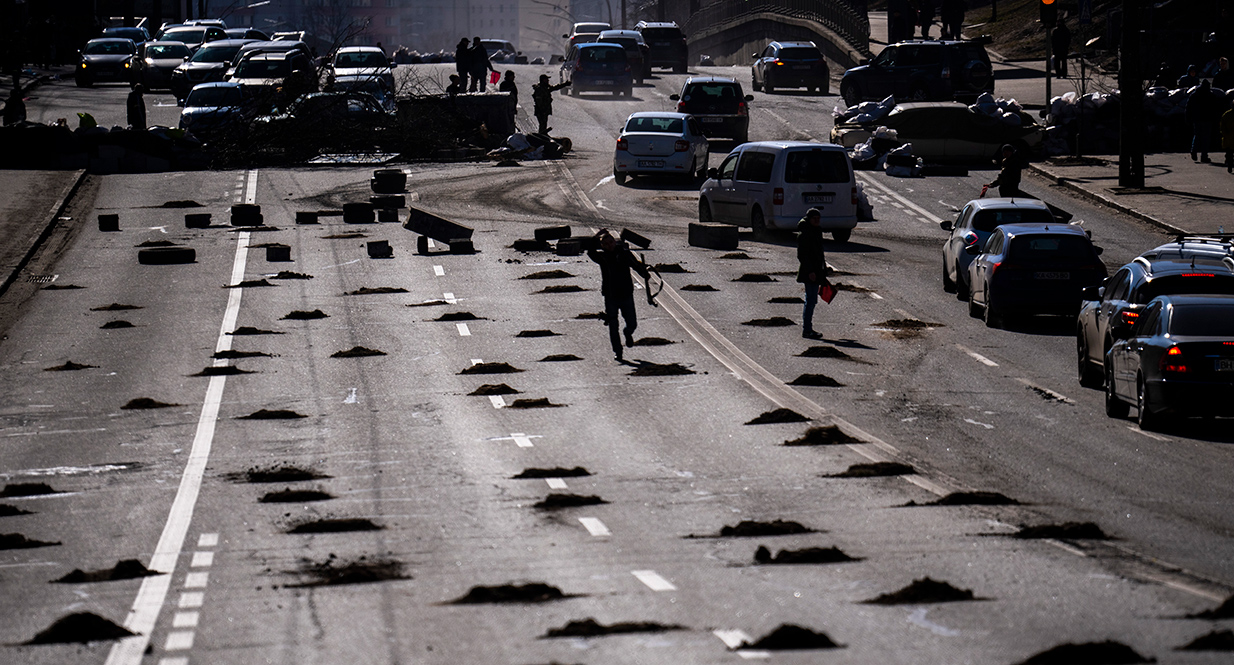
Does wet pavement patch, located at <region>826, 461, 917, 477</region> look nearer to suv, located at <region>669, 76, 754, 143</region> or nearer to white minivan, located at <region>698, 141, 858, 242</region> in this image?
white minivan, located at <region>698, 141, 858, 242</region>

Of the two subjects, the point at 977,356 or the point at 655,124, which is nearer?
the point at 977,356

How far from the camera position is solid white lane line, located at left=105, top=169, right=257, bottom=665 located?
368 inches

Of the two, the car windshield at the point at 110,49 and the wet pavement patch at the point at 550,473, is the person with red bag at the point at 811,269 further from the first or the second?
the car windshield at the point at 110,49

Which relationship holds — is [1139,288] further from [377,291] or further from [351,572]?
[377,291]

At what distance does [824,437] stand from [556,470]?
2.85 meters

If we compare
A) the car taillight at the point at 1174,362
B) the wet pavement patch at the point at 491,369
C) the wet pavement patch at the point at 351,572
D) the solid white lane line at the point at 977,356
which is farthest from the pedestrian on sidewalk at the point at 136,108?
the wet pavement patch at the point at 351,572

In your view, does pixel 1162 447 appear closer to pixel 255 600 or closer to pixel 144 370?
pixel 255 600

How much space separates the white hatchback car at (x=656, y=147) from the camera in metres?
38.8

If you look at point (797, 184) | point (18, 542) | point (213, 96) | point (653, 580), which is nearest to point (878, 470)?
point (653, 580)

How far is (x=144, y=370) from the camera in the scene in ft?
67.7

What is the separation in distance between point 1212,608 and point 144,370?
14711 mm

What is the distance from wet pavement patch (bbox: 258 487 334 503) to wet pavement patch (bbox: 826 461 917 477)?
14.6 feet

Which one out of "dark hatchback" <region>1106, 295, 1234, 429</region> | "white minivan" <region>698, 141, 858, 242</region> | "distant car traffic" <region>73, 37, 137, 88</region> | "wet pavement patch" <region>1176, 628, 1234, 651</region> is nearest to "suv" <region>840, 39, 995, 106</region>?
"white minivan" <region>698, 141, 858, 242</region>

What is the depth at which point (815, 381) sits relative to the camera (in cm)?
1911
